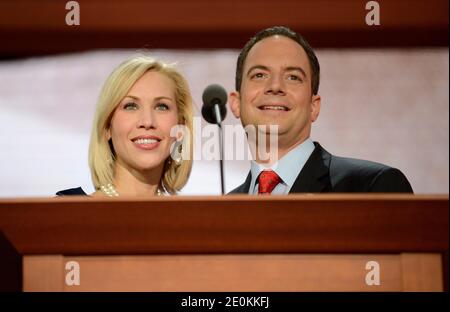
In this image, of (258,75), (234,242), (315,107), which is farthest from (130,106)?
(234,242)

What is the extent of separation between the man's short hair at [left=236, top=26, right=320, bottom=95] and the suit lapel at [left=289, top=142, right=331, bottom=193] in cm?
20

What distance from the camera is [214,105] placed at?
5.40 ft

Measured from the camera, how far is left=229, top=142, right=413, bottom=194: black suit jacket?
62.9 inches

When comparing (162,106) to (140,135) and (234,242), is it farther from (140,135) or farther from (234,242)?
(234,242)

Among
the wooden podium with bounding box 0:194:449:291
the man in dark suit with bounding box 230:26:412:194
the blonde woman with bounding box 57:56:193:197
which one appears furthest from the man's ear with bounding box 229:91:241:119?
the wooden podium with bounding box 0:194:449:291

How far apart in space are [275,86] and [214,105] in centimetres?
17

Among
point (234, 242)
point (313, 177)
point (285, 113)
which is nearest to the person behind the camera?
point (234, 242)

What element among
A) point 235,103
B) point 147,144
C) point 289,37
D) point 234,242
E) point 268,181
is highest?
point 289,37

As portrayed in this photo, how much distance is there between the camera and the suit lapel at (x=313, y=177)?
1.59 metres

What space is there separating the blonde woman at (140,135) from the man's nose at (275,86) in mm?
193

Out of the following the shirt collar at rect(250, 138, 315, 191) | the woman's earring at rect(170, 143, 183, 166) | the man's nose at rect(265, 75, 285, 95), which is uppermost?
the man's nose at rect(265, 75, 285, 95)

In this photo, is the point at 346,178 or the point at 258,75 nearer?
the point at 346,178

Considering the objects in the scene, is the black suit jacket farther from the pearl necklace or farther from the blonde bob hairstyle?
the pearl necklace
